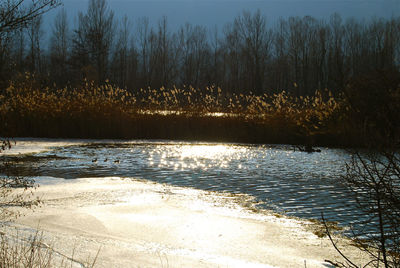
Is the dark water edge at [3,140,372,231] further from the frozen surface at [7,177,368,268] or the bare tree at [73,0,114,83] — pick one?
the bare tree at [73,0,114,83]

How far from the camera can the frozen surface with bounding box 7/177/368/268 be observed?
10.8ft

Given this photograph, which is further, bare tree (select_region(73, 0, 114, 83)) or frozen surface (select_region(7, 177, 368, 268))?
bare tree (select_region(73, 0, 114, 83))

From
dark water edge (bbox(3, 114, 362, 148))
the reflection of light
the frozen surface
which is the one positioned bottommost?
the frozen surface

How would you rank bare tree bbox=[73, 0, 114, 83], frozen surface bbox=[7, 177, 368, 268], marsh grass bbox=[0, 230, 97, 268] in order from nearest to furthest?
marsh grass bbox=[0, 230, 97, 268] → frozen surface bbox=[7, 177, 368, 268] → bare tree bbox=[73, 0, 114, 83]

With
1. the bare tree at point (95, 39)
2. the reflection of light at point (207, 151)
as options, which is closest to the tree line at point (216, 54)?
the bare tree at point (95, 39)

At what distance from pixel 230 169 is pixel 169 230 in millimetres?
4190

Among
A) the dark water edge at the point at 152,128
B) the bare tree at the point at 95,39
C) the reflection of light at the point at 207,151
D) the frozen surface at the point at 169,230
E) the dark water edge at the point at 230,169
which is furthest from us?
the bare tree at the point at 95,39

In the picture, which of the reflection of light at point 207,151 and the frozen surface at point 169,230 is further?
the reflection of light at point 207,151

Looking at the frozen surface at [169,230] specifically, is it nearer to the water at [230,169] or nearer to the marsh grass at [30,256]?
the marsh grass at [30,256]

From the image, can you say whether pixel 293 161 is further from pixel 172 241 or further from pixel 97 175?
pixel 172 241

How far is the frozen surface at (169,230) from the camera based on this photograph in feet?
10.8

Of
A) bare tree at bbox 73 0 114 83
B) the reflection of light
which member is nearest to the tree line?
bare tree at bbox 73 0 114 83

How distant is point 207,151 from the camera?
36.8 feet

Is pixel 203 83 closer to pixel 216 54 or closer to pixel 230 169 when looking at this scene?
pixel 216 54
